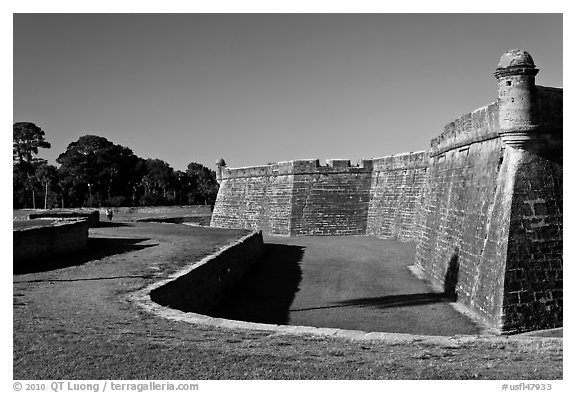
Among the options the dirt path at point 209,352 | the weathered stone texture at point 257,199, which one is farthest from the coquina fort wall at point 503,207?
the weathered stone texture at point 257,199

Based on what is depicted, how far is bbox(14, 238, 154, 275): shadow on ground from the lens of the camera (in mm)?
13617

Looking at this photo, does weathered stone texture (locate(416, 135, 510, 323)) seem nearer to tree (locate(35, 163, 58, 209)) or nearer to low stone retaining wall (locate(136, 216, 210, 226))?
low stone retaining wall (locate(136, 216, 210, 226))

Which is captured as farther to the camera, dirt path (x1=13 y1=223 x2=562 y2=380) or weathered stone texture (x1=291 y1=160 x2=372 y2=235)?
weathered stone texture (x1=291 y1=160 x2=372 y2=235)

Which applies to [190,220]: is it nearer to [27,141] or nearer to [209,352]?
[27,141]

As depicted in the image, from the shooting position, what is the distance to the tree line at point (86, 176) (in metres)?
51.8

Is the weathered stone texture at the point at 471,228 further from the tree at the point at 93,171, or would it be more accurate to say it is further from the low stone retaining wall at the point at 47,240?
the tree at the point at 93,171

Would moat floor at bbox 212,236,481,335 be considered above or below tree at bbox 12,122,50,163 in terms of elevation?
below

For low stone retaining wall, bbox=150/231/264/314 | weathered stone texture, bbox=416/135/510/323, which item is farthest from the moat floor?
weathered stone texture, bbox=416/135/510/323

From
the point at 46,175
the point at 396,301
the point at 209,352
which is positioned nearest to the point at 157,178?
the point at 46,175

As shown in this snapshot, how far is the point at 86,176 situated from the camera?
5622cm

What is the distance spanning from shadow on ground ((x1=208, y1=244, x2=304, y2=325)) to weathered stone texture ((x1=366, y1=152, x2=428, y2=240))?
23.0ft

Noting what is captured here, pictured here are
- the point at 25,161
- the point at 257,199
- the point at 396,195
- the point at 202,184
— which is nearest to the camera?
the point at 396,195

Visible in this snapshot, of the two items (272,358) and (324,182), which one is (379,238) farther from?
(272,358)

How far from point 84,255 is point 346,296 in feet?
25.4
